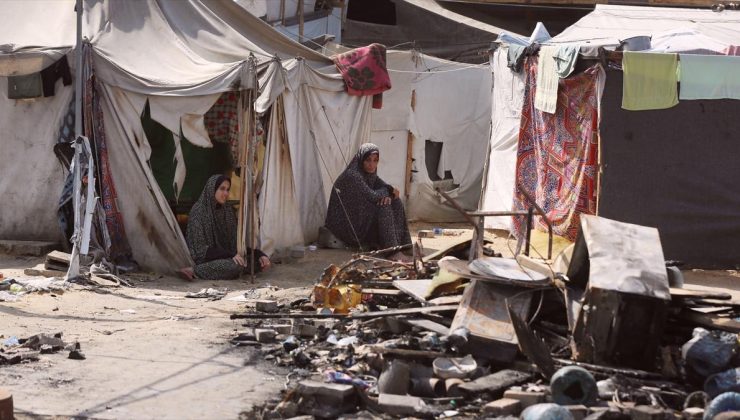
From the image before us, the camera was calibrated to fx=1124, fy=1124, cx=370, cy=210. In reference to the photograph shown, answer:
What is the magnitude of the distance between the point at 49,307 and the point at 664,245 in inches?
239

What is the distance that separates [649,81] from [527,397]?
5.93 meters

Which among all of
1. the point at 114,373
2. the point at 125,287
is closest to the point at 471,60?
the point at 125,287

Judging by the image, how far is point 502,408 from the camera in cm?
561

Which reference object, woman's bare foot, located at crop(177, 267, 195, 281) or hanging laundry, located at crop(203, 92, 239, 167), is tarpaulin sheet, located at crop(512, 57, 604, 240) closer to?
hanging laundry, located at crop(203, 92, 239, 167)

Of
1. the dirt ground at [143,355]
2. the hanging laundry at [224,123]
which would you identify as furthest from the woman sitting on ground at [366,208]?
the dirt ground at [143,355]

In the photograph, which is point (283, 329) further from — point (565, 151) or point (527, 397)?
point (565, 151)

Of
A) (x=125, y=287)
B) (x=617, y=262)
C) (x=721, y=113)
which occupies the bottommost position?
(x=125, y=287)

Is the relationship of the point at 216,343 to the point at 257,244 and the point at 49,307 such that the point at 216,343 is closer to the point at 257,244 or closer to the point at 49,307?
the point at 49,307

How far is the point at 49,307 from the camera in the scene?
825 cm

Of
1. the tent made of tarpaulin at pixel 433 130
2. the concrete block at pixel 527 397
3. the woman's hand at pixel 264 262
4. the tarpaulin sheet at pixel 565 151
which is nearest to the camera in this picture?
the concrete block at pixel 527 397

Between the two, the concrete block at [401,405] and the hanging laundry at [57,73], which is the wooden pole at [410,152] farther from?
the concrete block at [401,405]

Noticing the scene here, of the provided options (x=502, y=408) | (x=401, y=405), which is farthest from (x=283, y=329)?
(x=502, y=408)

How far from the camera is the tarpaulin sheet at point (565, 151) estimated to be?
36.9ft

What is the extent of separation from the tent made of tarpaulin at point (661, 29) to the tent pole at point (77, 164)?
15.7 ft
